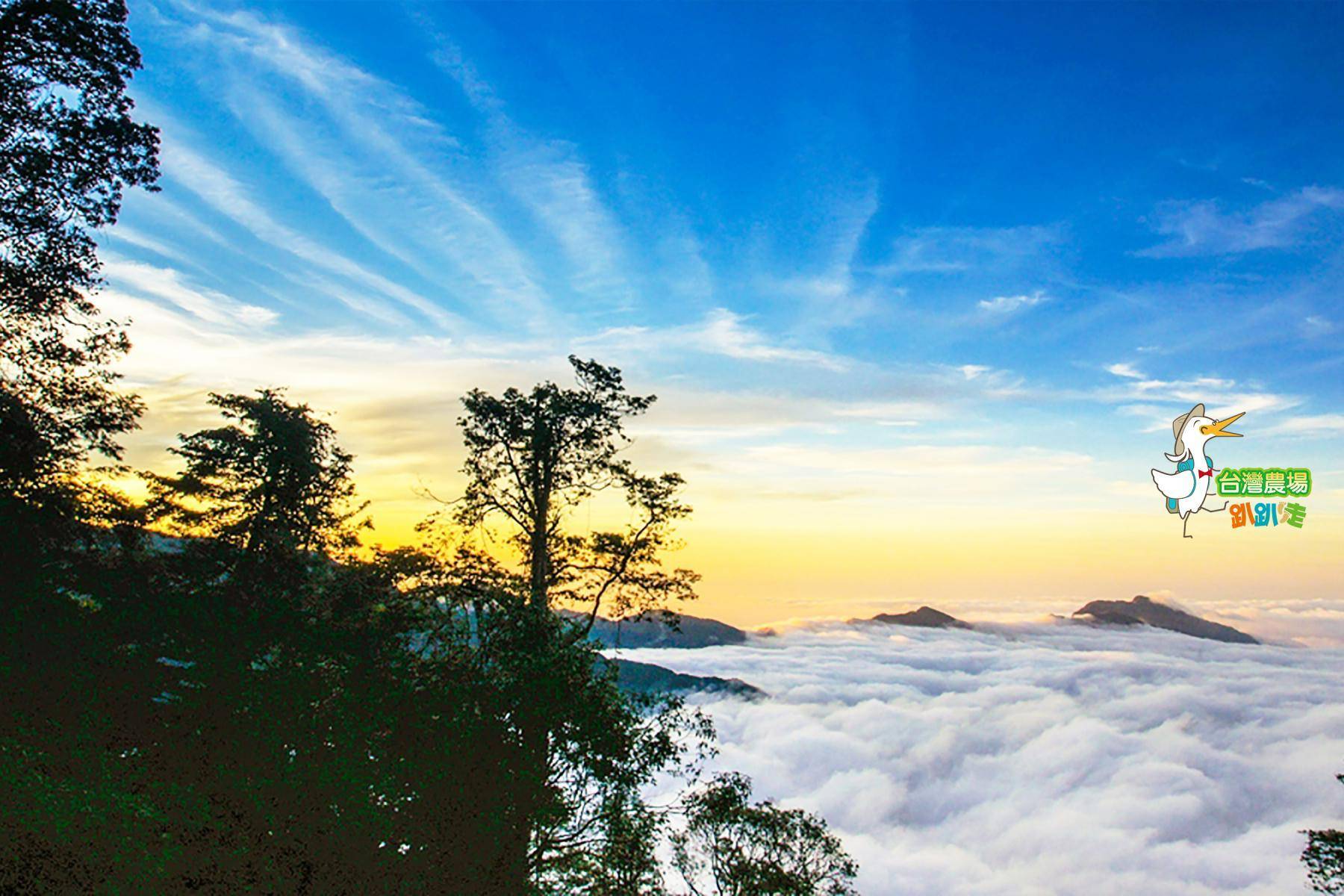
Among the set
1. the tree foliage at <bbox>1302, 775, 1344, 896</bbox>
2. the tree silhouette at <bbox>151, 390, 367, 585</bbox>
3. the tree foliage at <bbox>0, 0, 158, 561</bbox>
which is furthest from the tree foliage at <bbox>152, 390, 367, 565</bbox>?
the tree foliage at <bbox>1302, 775, 1344, 896</bbox>

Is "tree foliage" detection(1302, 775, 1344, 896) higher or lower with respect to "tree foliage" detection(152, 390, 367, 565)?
lower

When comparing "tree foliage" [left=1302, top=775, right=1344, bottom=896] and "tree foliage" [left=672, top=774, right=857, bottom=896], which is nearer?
"tree foliage" [left=1302, top=775, right=1344, bottom=896]

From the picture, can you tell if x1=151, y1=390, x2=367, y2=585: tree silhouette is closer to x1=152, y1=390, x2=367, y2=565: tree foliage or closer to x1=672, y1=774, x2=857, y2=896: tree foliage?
x1=152, y1=390, x2=367, y2=565: tree foliage

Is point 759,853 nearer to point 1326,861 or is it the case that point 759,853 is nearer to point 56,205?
point 1326,861

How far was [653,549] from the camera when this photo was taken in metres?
A: 28.5

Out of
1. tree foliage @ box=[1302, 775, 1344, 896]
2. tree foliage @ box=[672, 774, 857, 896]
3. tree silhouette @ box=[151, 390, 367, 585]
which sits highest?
tree silhouette @ box=[151, 390, 367, 585]

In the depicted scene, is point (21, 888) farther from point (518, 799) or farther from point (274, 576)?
point (274, 576)

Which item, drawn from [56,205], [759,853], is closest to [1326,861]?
[759,853]

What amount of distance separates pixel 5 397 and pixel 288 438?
20.3m

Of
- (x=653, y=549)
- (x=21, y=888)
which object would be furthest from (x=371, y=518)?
(x=21, y=888)

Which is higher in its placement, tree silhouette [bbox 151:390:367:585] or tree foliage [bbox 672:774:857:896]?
tree silhouette [bbox 151:390:367:585]

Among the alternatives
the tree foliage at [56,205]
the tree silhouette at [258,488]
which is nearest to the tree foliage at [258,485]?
the tree silhouette at [258,488]

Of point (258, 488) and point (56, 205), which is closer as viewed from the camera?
point (56, 205)

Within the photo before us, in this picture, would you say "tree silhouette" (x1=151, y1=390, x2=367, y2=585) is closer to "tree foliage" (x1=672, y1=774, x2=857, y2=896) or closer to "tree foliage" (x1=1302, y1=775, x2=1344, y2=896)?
"tree foliage" (x1=672, y1=774, x2=857, y2=896)
